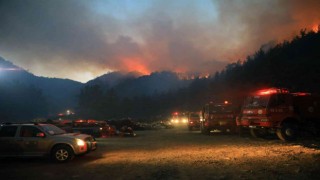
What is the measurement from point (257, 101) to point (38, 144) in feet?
44.7

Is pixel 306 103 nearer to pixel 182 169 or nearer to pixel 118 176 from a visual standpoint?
pixel 182 169

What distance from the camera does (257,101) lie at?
72.4 feet

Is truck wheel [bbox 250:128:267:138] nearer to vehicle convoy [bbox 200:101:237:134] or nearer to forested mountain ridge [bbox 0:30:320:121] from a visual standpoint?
vehicle convoy [bbox 200:101:237:134]

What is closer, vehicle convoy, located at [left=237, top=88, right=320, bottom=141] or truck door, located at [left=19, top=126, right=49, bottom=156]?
truck door, located at [left=19, top=126, right=49, bottom=156]

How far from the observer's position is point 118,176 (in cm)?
1043

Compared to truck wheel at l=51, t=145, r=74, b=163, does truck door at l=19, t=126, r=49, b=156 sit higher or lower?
higher

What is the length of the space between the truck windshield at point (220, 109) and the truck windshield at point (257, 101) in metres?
5.45

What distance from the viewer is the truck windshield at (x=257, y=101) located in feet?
69.7

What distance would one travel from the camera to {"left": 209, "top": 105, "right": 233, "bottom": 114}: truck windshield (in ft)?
95.3

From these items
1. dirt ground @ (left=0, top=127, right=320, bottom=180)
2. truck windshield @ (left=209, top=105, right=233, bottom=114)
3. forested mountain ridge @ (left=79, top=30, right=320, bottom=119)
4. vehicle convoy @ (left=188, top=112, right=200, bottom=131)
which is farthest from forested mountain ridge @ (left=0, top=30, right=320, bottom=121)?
dirt ground @ (left=0, top=127, right=320, bottom=180)

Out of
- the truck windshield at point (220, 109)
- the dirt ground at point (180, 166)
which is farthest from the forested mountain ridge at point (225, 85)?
the dirt ground at point (180, 166)

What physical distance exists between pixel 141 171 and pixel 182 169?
4.33 feet

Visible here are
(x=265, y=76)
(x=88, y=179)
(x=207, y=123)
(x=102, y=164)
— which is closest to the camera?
(x=88, y=179)

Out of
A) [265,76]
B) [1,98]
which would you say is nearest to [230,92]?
[265,76]
